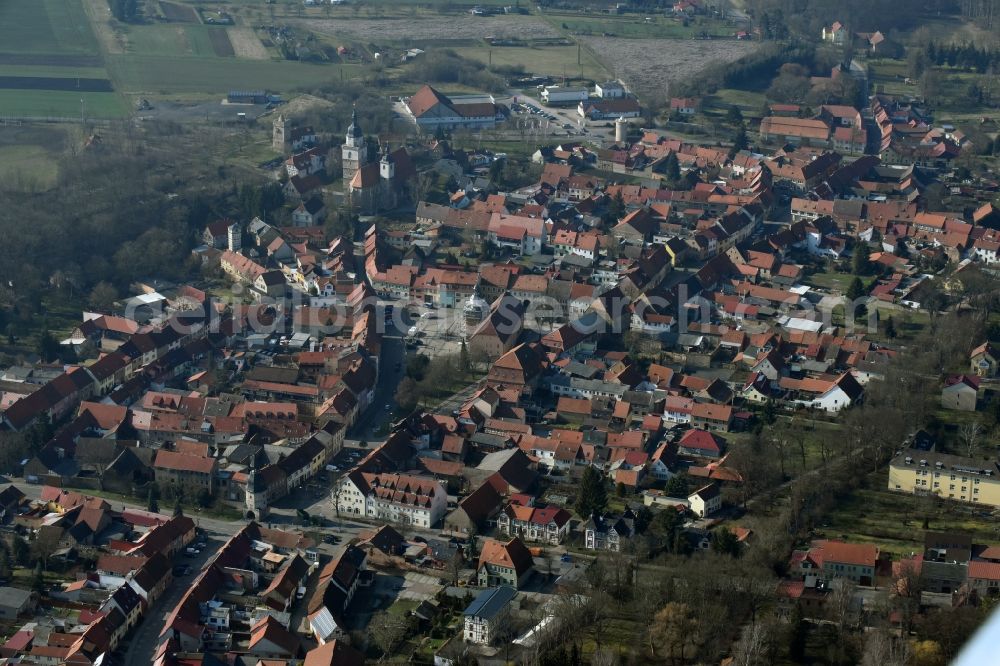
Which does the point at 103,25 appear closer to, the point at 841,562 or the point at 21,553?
the point at 21,553

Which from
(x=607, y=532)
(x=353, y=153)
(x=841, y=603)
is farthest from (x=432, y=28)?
(x=841, y=603)

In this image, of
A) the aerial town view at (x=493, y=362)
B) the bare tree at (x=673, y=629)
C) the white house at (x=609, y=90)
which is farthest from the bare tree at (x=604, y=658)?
the white house at (x=609, y=90)

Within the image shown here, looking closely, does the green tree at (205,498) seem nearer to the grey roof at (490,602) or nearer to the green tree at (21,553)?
the green tree at (21,553)

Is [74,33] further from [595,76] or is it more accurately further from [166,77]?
[595,76]

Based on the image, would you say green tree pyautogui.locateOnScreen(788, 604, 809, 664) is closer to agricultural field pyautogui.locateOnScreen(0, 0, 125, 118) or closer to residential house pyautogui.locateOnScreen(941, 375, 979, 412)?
residential house pyautogui.locateOnScreen(941, 375, 979, 412)

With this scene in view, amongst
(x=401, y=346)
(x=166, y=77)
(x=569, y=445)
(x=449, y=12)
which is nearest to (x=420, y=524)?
(x=569, y=445)

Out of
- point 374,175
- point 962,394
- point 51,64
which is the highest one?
point 51,64

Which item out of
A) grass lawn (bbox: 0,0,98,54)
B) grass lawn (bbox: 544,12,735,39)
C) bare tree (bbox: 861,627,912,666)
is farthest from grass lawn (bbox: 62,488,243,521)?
grass lawn (bbox: 544,12,735,39)
